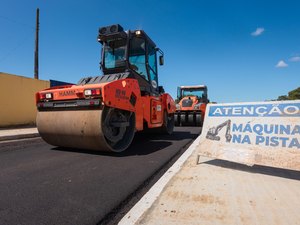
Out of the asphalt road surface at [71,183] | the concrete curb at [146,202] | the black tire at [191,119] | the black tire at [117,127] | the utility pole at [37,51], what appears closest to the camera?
the concrete curb at [146,202]

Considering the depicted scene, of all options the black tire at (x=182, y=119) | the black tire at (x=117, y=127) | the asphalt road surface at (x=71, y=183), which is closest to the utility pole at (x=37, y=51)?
the black tire at (x=182, y=119)

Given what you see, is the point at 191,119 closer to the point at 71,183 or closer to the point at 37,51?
the point at 71,183

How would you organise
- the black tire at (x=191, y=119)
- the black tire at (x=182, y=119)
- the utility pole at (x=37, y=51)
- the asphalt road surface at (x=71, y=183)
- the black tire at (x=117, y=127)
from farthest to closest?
the utility pole at (x=37, y=51) → the black tire at (x=182, y=119) → the black tire at (x=191, y=119) → the black tire at (x=117, y=127) → the asphalt road surface at (x=71, y=183)

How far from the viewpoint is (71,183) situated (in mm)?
2986

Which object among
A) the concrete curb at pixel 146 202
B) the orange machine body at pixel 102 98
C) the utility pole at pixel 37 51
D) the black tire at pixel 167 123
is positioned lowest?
the concrete curb at pixel 146 202

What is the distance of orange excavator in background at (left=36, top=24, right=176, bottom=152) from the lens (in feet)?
14.1

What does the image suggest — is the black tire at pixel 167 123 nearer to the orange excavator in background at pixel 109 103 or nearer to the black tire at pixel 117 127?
the orange excavator in background at pixel 109 103

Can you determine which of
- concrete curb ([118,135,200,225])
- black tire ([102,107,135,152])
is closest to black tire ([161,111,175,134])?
black tire ([102,107,135,152])

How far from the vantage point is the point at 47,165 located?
386cm

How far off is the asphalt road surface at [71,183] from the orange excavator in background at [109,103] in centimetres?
43

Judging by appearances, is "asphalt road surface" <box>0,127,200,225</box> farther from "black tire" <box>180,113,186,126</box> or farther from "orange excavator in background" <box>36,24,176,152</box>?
"black tire" <box>180,113,186,126</box>

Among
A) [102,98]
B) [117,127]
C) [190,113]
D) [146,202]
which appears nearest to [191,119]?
[190,113]

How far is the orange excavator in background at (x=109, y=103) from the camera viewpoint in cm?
431

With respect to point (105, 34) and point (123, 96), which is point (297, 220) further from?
point (105, 34)
